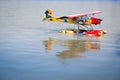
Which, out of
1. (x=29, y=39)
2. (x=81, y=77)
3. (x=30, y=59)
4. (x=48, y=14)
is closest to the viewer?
(x=81, y=77)

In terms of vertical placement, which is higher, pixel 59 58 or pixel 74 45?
pixel 74 45

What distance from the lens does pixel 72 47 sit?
895 centimetres

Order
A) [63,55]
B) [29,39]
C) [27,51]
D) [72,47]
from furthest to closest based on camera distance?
1. [29,39]
2. [72,47]
3. [27,51]
4. [63,55]

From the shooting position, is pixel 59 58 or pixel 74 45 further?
pixel 74 45

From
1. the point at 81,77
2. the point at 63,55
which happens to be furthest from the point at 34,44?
the point at 81,77

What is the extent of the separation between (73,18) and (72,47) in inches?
167

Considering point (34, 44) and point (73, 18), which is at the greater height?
point (73, 18)

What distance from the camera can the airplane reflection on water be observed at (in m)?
7.89

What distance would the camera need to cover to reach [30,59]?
23.8ft

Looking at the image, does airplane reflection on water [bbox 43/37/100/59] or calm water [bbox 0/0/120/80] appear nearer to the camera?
calm water [bbox 0/0/120/80]

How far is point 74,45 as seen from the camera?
9305mm

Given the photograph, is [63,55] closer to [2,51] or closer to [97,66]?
→ [97,66]

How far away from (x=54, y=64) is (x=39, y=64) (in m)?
0.38

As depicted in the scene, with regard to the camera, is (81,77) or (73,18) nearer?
(81,77)
